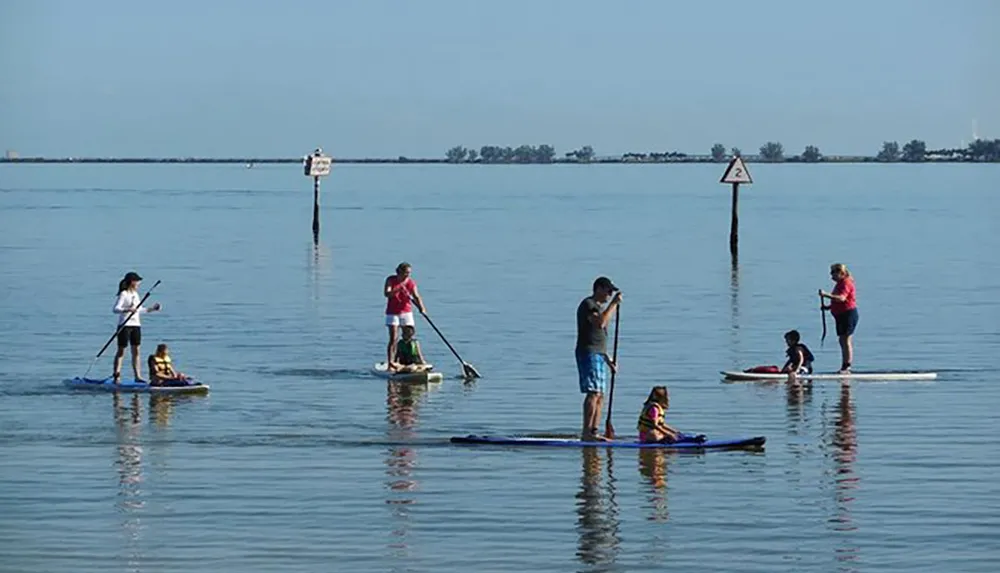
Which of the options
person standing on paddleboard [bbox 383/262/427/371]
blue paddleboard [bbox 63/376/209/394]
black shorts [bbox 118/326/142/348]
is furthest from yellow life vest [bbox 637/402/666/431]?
black shorts [bbox 118/326/142/348]

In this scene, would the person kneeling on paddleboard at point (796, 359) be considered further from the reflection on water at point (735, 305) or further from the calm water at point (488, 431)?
the reflection on water at point (735, 305)

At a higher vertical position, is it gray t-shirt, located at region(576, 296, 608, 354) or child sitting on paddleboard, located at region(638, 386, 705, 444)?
gray t-shirt, located at region(576, 296, 608, 354)

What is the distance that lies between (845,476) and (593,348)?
2.99m

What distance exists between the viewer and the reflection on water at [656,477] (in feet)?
63.0

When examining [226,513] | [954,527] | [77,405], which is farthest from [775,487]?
[77,405]

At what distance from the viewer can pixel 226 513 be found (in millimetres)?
19031

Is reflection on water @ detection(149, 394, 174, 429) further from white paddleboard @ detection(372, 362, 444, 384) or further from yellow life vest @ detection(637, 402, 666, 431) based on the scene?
yellow life vest @ detection(637, 402, 666, 431)

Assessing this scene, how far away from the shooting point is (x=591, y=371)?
2238cm

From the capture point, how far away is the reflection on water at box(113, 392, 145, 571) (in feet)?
59.1

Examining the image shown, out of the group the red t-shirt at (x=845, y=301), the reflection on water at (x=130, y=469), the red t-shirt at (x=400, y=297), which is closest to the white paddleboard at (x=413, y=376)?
the red t-shirt at (x=400, y=297)

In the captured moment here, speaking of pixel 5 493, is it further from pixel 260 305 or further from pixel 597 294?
pixel 260 305

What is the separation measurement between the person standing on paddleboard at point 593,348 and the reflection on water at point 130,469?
15.7 ft

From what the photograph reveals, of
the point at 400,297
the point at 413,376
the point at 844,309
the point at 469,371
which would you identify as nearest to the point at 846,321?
the point at 844,309

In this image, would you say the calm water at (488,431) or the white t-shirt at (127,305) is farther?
the white t-shirt at (127,305)
